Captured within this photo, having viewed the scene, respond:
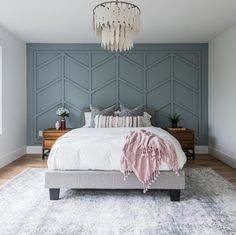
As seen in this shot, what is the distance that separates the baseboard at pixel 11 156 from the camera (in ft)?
17.4

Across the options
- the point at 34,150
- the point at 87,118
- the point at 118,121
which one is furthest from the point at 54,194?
→ the point at 34,150

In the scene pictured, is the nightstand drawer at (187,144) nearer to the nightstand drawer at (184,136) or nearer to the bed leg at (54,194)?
the nightstand drawer at (184,136)

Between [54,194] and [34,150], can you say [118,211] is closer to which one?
[54,194]

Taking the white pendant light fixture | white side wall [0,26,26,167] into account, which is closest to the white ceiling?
white side wall [0,26,26,167]

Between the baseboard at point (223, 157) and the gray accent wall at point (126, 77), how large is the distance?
1.78 ft

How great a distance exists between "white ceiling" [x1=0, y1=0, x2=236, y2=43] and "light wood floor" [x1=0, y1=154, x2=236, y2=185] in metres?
2.53

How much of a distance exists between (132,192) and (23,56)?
424cm

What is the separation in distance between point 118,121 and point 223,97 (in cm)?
215

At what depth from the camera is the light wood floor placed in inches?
180

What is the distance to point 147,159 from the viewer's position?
10.7 ft

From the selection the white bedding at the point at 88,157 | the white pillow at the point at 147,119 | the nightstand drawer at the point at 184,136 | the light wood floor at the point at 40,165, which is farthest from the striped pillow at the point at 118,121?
the white bedding at the point at 88,157

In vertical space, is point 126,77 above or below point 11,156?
above

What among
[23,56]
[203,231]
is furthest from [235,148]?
[23,56]

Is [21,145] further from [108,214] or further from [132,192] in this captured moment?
[108,214]
